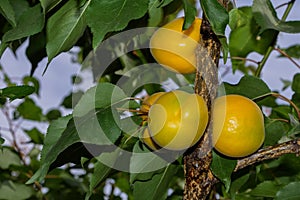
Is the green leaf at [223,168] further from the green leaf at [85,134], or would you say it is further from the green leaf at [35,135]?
the green leaf at [35,135]

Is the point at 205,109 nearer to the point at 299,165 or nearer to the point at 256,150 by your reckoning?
the point at 256,150

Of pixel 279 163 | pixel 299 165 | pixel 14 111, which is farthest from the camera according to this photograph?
pixel 14 111

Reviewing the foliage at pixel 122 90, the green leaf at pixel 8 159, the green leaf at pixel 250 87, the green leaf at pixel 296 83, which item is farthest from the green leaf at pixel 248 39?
the green leaf at pixel 8 159

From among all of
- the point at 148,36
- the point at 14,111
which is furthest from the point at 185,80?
the point at 14,111

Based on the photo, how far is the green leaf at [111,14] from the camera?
0.60 metres

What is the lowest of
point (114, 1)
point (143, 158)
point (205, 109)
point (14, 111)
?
point (14, 111)

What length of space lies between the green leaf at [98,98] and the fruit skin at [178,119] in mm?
69

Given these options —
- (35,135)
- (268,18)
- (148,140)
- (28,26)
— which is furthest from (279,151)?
(35,135)

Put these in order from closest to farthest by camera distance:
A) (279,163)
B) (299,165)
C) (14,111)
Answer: (299,165), (279,163), (14,111)

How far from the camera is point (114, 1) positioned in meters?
0.62

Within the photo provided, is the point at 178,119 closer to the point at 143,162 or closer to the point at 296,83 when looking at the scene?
the point at 143,162

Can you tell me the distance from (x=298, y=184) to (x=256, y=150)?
4.7 inches

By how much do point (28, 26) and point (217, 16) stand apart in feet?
1.07

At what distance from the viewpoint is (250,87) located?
0.87 metres
